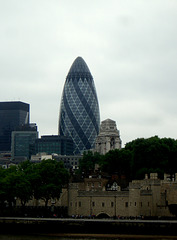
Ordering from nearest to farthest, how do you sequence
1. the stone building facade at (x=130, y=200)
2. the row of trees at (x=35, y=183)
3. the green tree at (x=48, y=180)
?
the stone building facade at (x=130, y=200), the row of trees at (x=35, y=183), the green tree at (x=48, y=180)

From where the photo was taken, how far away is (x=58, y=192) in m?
104

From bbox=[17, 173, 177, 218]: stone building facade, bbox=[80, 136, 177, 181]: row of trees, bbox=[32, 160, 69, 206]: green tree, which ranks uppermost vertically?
bbox=[80, 136, 177, 181]: row of trees

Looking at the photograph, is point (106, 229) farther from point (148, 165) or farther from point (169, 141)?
point (169, 141)

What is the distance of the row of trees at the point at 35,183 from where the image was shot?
100875 mm

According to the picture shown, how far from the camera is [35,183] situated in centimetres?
10462

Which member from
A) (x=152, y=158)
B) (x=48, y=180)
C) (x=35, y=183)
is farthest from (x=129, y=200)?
(x=152, y=158)

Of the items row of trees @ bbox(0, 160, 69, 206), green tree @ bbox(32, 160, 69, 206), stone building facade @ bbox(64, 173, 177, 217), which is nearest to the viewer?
stone building facade @ bbox(64, 173, 177, 217)

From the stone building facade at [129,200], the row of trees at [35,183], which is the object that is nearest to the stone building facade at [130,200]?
the stone building facade at [129,200]

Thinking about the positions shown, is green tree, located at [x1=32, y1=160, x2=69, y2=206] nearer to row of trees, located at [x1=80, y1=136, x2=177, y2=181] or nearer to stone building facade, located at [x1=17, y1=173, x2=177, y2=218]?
stone building facade, located at [x1=17, y1=173, x2=177, y2=218]

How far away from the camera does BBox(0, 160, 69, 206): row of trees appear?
100875 mm

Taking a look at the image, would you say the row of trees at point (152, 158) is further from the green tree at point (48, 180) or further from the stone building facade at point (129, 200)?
the stone building facade at point (129, 200)

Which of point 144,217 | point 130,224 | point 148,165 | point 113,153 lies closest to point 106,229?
point 130,224

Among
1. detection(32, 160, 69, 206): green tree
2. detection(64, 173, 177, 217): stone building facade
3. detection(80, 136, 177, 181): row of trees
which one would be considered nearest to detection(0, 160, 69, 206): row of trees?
detection(32, 160, 69, 206): green tree

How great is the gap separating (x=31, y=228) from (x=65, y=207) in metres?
20.5
